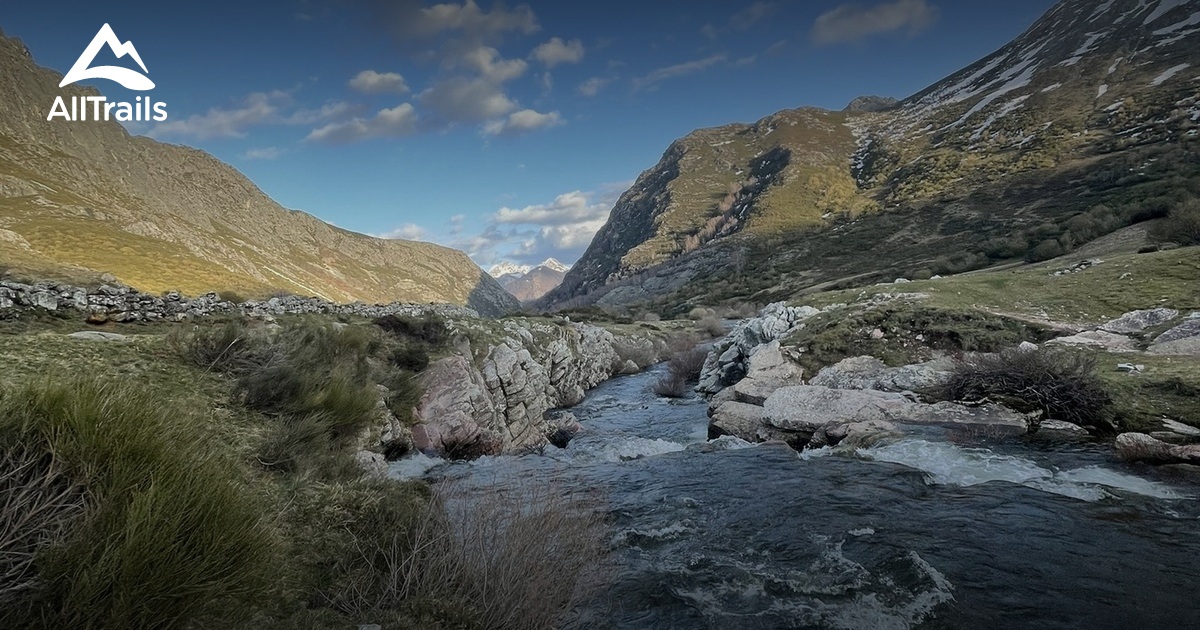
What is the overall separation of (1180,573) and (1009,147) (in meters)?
126

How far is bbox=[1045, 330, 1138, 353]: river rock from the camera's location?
1560 centimetres

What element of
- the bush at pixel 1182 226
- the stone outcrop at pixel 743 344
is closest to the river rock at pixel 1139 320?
the stone outcrop at pixel 743 344

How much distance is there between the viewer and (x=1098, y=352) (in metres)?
15.1

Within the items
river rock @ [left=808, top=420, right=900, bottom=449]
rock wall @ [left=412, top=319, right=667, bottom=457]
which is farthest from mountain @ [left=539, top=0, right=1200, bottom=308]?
rock wall @ [left=412, top=319, right=667, bottom=457]

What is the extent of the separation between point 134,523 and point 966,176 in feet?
410

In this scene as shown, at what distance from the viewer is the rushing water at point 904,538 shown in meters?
5.64

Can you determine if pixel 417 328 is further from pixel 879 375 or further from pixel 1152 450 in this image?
pixel 1152 450

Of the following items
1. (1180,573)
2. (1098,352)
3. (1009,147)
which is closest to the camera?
(1180,573)

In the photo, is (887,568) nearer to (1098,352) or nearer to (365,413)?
(365,413)

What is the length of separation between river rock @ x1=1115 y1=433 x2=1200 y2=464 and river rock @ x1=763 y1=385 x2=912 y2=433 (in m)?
4.74

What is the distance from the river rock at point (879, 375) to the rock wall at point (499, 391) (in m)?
9.98

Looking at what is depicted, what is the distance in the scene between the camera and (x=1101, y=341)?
16.6 meters

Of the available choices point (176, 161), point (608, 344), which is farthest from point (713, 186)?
point (176, 161)

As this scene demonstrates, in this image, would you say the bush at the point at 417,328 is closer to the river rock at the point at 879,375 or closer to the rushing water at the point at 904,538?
the rushing water at the point at 904,538
